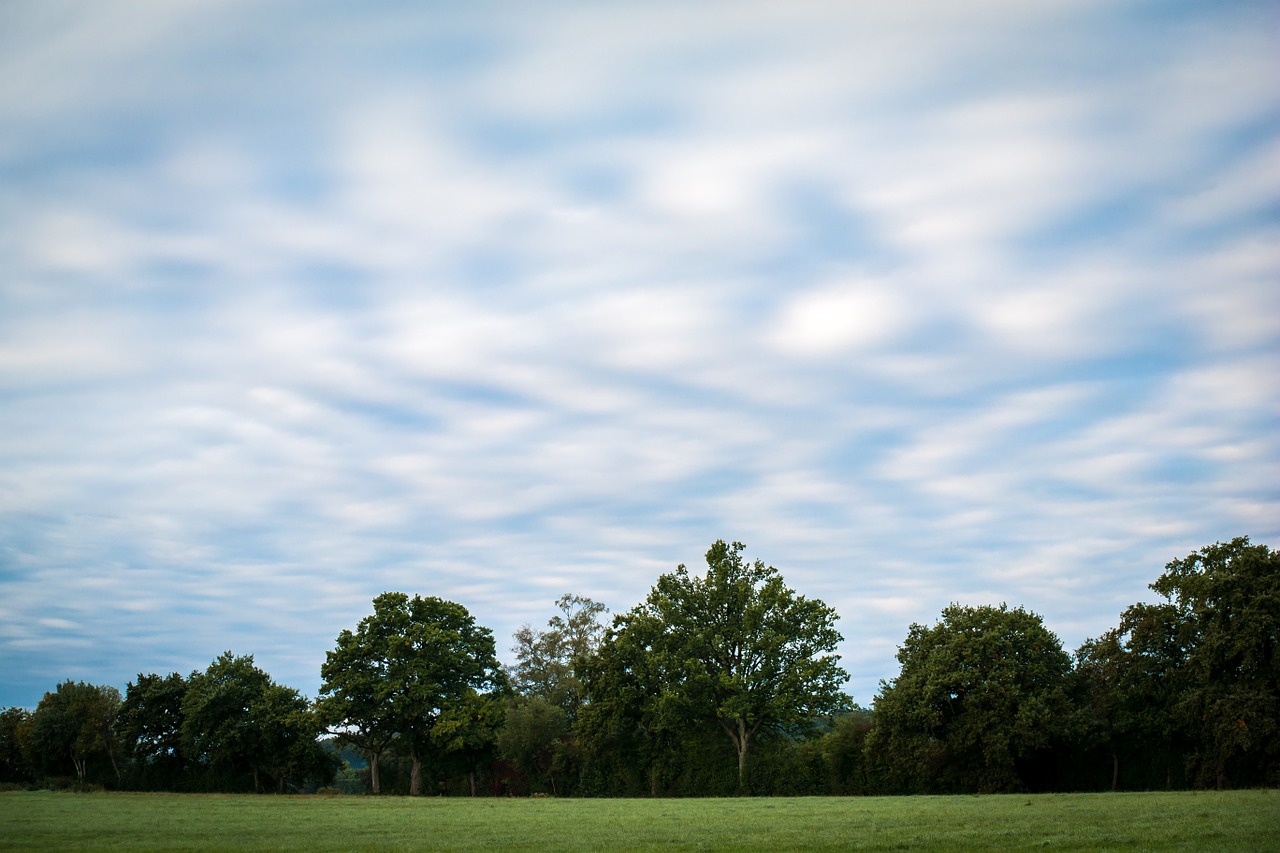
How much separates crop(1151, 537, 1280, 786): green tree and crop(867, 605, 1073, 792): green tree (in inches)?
268

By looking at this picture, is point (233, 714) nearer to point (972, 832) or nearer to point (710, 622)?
point (710, 622)

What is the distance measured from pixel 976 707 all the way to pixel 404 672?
42110mm

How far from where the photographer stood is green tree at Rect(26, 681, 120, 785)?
83062 mm

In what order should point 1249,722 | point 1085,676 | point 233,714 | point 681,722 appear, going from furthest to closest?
1. point 233,714
2. point 681,722
3. point 1085,676
4. point 1249,722

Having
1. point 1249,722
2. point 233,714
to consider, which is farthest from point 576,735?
point 1249,722

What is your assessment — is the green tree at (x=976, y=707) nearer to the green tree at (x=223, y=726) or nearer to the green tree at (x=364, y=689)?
the green tree at (x=364, y=689)

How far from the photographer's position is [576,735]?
69812 mm

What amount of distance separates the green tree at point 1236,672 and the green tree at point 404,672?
1956 inches

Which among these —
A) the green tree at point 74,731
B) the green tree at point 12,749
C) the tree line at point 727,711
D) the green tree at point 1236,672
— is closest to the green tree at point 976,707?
the tree line at point 727,711

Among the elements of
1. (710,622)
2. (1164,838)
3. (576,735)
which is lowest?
(576,735)

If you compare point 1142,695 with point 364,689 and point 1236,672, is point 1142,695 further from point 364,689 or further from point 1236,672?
point 364,689

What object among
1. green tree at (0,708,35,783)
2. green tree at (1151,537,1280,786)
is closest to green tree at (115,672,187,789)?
green tree at (0,708,35,783)

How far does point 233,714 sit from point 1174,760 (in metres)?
68.6

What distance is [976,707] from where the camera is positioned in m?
53.8
